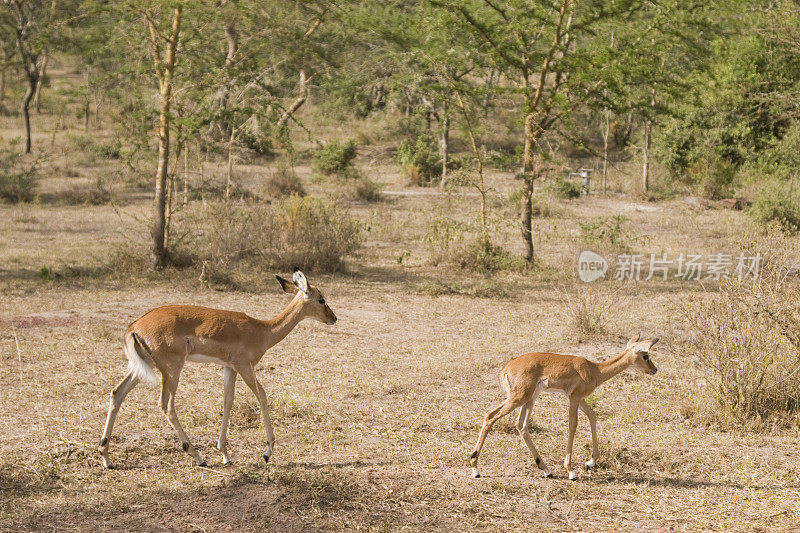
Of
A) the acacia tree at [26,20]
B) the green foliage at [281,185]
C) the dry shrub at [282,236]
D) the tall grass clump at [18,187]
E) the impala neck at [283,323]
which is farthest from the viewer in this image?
the acacia tree at [26,20]

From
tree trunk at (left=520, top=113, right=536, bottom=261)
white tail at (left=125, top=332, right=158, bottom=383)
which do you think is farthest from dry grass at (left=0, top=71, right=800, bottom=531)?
tree trunk at (left=520, top=113, right=536, bottom=261)

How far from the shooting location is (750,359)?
798cm

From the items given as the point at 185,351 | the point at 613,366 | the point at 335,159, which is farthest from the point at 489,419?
the point at 335,159

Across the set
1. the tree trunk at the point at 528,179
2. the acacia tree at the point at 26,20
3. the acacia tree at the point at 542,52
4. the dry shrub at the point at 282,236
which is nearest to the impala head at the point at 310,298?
the dry shrub at the point at 282,236

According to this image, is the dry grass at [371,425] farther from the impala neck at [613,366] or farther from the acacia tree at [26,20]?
the acacia tree at [26,20]

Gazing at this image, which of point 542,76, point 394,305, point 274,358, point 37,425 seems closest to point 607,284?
point 394,305

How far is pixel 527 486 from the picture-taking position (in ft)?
20.8

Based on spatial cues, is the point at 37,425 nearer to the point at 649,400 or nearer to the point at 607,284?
the point at 649,400

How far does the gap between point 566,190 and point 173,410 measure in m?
21.1

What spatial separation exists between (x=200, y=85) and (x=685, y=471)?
10375mm

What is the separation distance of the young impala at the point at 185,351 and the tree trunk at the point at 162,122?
26.6 ft

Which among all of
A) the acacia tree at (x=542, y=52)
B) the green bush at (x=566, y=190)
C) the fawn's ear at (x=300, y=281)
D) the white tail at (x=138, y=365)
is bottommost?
the white tail at (x=138, y=365)

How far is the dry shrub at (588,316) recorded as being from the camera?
11.5 m

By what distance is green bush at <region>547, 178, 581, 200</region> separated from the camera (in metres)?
25.9
